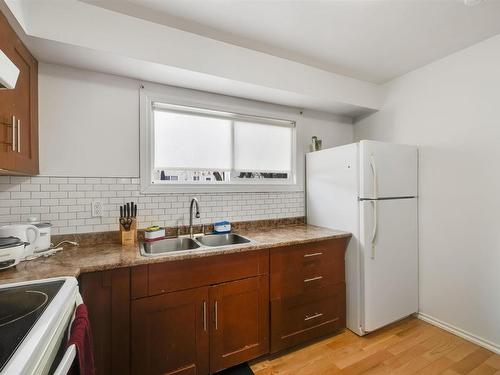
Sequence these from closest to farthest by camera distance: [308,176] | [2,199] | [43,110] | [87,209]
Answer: [2,199] → [43,110] → [87,209] → [308,176]

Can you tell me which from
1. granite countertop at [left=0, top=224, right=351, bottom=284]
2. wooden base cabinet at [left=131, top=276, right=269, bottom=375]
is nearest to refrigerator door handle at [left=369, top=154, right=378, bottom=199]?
granite countertop at [left=0, top=224, right=351, bottom=284]

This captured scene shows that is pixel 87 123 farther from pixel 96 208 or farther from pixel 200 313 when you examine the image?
pixel 200 313

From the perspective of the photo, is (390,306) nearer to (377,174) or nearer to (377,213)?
(377,213)

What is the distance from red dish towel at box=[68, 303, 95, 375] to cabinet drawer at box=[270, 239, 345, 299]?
117 cm

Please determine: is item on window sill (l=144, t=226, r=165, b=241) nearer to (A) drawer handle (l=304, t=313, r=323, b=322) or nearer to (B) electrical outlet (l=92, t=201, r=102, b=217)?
(B) electrical outlet (l=92, t=201, r=102, b=217)

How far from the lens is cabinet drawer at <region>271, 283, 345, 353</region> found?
5.96 ft

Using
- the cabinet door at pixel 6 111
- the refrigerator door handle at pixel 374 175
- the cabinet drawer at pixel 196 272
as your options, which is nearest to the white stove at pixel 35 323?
the cabinet drawer at pixel 196 272

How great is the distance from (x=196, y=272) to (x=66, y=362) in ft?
2.89

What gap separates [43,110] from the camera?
1.71 metres

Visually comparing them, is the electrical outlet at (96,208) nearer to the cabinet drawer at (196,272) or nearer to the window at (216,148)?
the window at (216,148)

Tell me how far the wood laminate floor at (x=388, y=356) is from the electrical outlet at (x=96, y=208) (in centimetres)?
159

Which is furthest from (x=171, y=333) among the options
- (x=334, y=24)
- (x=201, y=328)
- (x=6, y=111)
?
(x=334, y=24)

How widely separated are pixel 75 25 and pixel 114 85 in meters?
0.48

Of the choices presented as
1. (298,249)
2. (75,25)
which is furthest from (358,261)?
(75,25)
